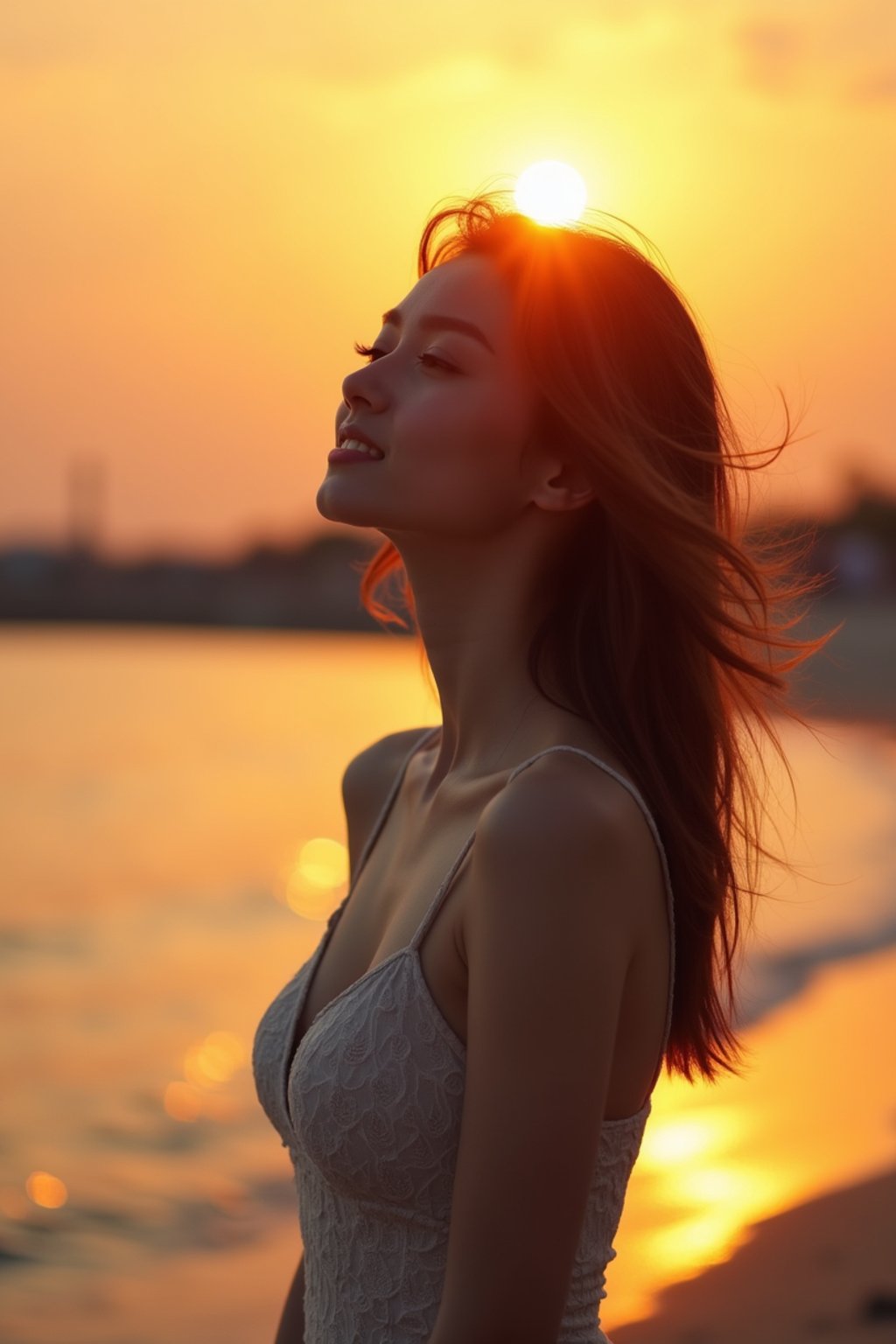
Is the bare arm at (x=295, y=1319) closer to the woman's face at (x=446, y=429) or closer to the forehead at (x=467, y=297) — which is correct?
the woman's face at (x=446, y=429)

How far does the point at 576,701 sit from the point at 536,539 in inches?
10.0

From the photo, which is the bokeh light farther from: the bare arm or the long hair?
the long hair

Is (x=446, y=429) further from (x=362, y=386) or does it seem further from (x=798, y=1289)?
(x=798, y=1289)

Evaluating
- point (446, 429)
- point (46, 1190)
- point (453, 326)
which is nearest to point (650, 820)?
point (446, 429)

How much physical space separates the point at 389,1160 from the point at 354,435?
933 mm

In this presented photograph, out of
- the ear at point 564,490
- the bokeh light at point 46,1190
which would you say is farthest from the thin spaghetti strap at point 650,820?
the bokeh light at point 46,1190

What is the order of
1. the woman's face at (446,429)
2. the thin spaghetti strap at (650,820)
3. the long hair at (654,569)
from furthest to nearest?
1. the woman's face at (446,429)
2. the long hair at (654,569)
3. the thin spaghetti strap at (650,820)

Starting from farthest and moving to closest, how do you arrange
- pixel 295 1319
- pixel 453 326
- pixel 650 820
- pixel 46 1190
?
pixel 46 1190 < pixel 295 1319 < pixel 453 326 < pixel 650 820

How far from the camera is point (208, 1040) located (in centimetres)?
900

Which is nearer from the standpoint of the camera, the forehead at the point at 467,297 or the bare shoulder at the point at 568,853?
the bare shoulder at the point at 568,853

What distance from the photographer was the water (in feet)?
18.5

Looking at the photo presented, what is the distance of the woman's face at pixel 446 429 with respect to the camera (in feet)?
6.88

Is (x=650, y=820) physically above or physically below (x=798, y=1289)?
above

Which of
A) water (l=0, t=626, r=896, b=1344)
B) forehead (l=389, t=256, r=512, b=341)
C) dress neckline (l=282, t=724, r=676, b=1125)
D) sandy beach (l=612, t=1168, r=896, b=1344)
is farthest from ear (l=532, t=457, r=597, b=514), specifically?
sandy beach (l=612, t=1168, r=896, b=1344)
